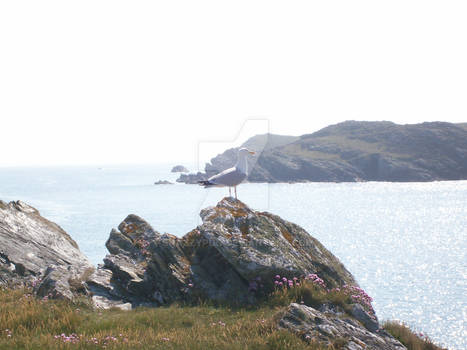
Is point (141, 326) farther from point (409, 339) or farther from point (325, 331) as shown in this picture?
point (409, 339)

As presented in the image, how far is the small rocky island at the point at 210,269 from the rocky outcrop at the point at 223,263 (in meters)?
0.03

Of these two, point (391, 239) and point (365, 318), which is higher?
point (365, 318)

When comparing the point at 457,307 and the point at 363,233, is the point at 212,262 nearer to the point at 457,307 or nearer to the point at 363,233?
the point at 457,307

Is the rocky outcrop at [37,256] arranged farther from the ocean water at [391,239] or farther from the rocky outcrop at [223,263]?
the ocean water at [391,239]

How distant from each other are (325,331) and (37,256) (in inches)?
488

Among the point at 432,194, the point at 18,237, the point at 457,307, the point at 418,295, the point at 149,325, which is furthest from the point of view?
the point at 432,194

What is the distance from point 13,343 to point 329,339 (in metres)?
6.79

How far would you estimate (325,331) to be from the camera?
7887mm

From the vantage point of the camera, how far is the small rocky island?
455 inches

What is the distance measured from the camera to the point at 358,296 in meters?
11.8

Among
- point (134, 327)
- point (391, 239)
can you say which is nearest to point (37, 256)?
point (134, 327)

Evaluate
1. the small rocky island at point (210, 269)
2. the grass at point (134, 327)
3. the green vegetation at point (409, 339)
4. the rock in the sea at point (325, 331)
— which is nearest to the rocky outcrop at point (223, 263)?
the small rocky island at point (210, 269)

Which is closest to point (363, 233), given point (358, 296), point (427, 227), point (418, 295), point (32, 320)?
point (427, 227)

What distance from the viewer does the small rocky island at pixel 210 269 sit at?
37.9 ft
